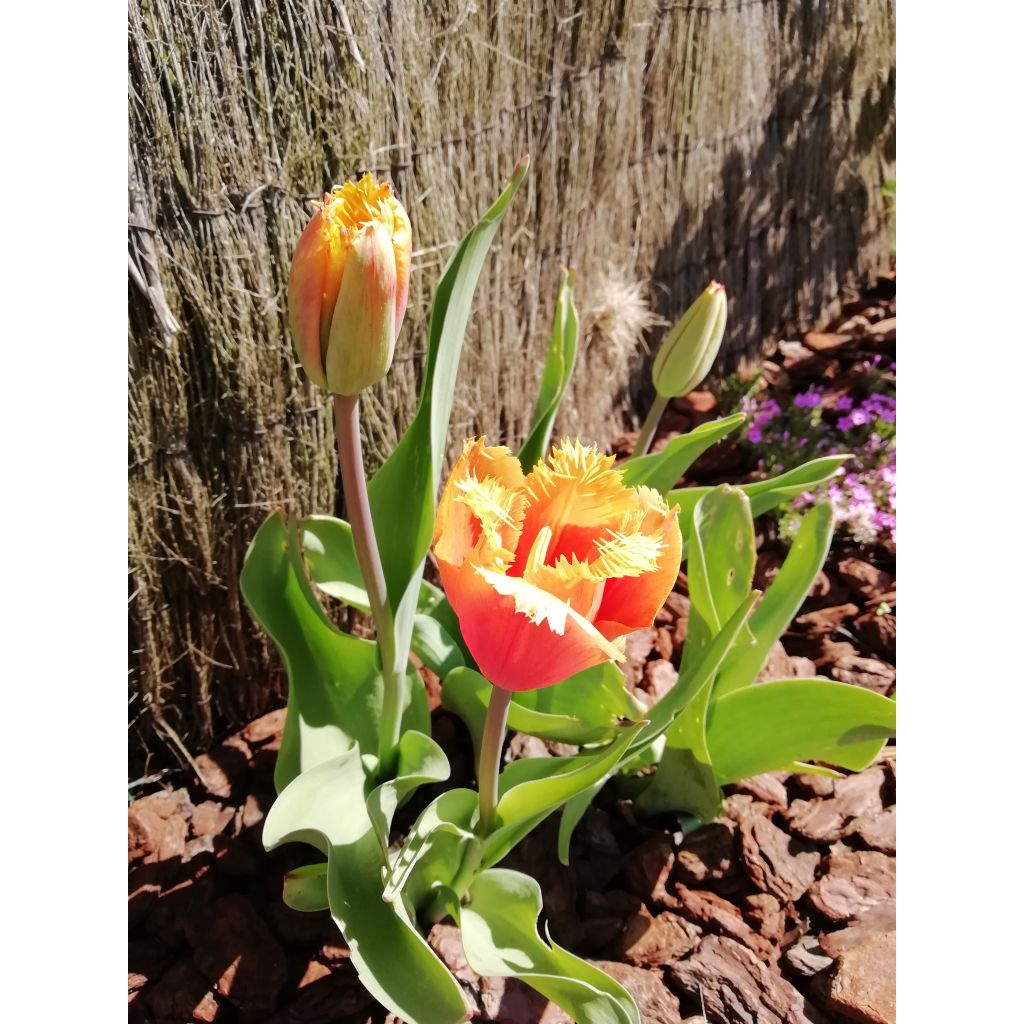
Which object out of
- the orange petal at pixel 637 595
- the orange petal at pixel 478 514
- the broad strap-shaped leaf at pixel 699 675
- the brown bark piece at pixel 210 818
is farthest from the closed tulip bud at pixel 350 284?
the brown bark piece at pixel 210 818

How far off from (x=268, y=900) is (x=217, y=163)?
0.87 metres

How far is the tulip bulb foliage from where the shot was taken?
2.27 feet

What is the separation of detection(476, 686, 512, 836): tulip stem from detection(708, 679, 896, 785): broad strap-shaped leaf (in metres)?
0.34

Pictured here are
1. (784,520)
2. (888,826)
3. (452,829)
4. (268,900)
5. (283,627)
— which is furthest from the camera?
(784,520)

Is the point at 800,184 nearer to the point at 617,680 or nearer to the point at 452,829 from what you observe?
the point at 617,680

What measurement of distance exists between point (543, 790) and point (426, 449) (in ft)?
1.16

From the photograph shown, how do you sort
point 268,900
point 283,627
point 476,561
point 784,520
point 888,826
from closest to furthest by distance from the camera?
point 476,561, point 283,627, point 268,900, point 888,826, point 784,520

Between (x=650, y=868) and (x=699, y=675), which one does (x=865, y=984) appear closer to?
(x=650, y=868)

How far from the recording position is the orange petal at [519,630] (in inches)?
25.7

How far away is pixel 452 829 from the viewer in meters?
0.86

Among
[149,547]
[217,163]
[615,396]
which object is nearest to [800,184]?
[615,396]

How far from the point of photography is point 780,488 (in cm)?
118

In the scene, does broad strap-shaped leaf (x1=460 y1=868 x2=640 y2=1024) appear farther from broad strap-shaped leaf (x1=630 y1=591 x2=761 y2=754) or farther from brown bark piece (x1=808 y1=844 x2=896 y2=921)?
brown bark piece (x1=808 y1=844 x2=896 y2=921)

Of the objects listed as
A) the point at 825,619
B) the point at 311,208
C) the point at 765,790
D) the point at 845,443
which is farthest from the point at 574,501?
the point at 845,443
